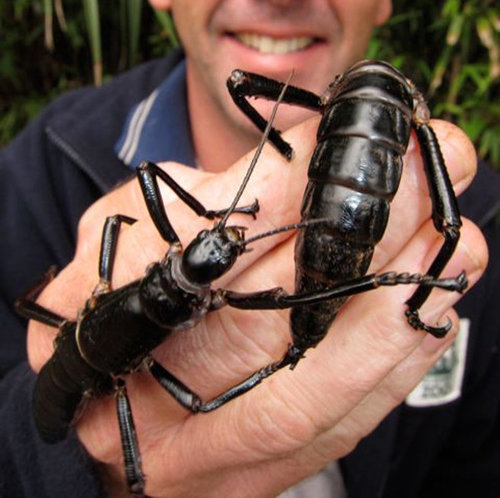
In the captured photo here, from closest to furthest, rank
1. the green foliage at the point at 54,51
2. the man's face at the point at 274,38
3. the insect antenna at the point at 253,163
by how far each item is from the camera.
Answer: the insect antenna at the point at 253,163 → the man's face at the point at 274,38 → the green foliage at the point at 54,51

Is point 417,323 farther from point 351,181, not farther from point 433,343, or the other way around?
point 351,181

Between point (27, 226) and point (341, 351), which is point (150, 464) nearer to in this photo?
point (341, 351)

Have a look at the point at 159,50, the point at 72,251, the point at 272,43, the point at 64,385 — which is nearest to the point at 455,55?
the point at 272,43

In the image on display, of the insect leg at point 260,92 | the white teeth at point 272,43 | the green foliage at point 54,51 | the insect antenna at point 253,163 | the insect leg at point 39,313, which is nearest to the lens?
the insect antenna at point 253,163

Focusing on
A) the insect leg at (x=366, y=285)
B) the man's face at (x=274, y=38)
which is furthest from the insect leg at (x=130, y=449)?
the man's face at (x=274, y=38)

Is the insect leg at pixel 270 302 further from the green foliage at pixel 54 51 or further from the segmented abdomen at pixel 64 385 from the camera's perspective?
the green foliage at pixel 54 51

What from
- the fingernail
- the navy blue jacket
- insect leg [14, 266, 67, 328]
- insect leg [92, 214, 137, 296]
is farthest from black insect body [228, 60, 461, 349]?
the navy blue jacket
